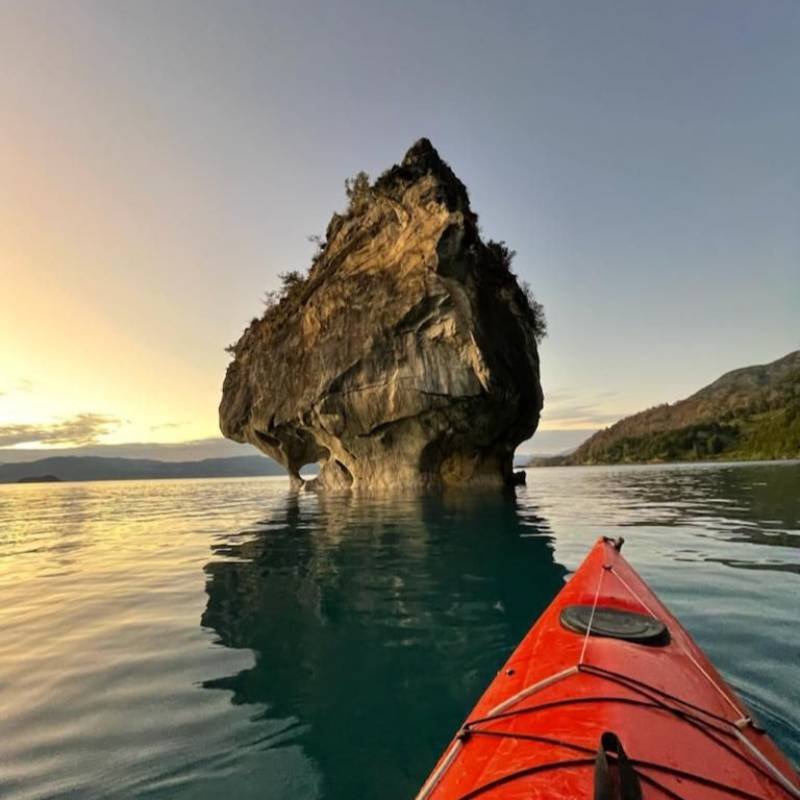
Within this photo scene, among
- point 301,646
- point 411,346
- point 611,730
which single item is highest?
point 411,346

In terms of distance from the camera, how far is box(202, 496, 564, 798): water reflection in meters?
3.93

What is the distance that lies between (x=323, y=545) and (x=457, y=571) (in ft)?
16.0

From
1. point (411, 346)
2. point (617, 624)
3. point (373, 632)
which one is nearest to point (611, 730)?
point (617, 624)

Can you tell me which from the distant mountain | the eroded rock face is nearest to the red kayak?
the eroded rock face

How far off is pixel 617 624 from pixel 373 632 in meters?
3.31

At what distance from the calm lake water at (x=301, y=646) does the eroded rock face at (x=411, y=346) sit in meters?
17.3

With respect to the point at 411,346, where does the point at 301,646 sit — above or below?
below

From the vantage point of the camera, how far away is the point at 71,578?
1031 cm

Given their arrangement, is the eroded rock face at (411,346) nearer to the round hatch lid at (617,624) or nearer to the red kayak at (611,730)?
the round hatch lid at (617,624)

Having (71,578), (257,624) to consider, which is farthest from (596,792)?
(71,578)

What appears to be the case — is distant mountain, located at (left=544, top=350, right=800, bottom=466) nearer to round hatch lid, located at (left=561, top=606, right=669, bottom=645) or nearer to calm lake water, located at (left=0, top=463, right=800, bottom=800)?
calm lake water, located at (left=0, top=463, right=800, bottom=800)

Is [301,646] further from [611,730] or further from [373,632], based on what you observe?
[611,730]

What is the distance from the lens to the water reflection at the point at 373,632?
393cm

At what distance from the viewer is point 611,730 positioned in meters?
2.62
